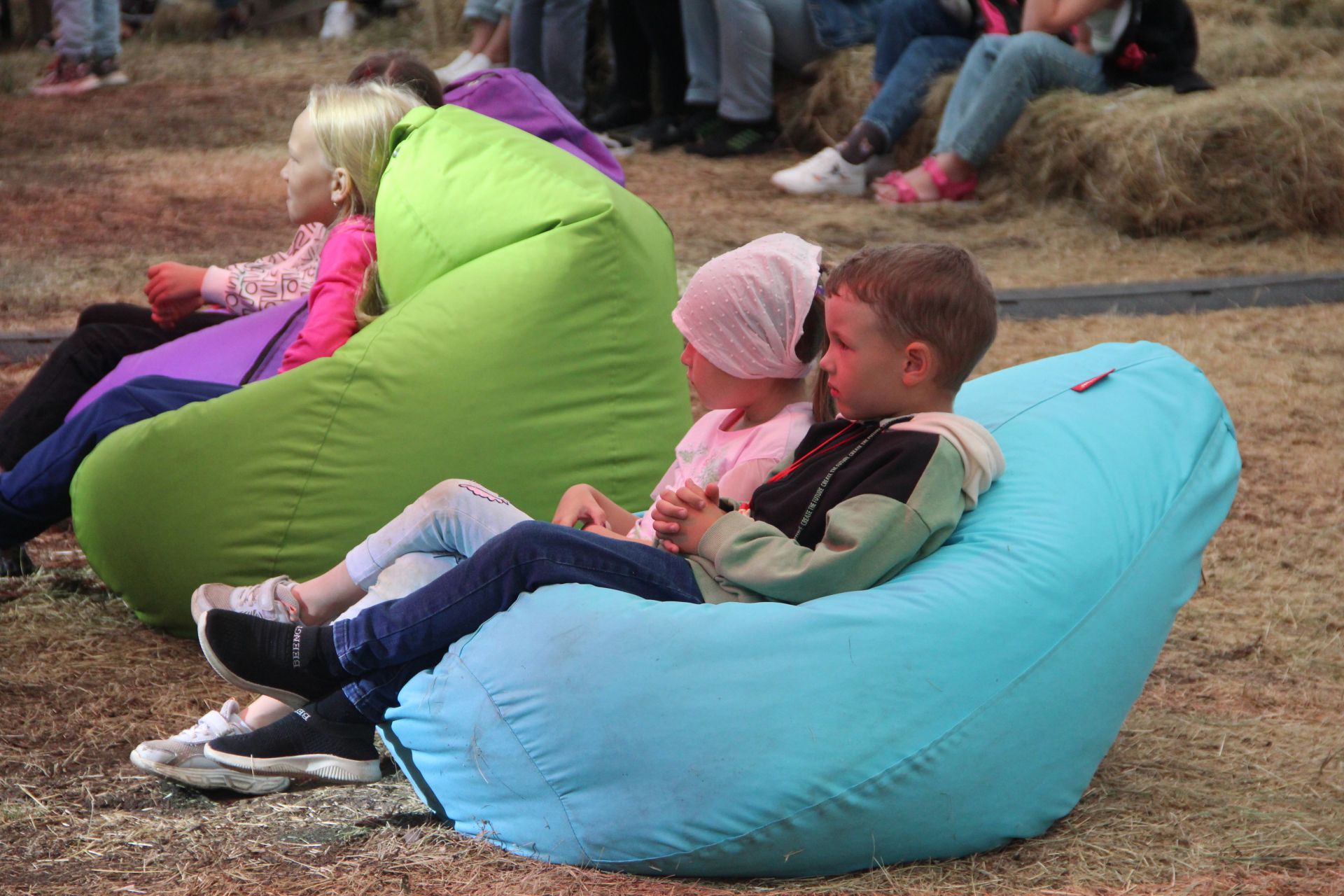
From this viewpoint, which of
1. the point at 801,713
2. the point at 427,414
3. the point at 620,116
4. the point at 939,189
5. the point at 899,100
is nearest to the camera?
the point at 801,713

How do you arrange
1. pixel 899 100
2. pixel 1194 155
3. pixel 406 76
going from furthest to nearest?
pixel 899 100 → pixel 1194 155 → pixel 406 76

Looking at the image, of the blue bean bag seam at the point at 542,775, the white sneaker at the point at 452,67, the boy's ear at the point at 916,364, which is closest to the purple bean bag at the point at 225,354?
the blue bean bag seam at the point at 542,775

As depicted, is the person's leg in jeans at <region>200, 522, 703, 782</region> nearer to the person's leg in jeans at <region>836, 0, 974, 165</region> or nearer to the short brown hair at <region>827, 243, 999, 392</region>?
the short brown hair at <region>827, 243, 999, 392</region>

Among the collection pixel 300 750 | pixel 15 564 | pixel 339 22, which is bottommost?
pixel 15 564

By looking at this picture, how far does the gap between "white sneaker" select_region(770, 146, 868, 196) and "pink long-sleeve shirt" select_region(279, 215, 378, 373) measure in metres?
3.93

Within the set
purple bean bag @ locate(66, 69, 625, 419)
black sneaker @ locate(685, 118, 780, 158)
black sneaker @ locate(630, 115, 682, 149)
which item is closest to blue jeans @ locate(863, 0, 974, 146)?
black sneaker @ locate(685, 118, 780, 158)

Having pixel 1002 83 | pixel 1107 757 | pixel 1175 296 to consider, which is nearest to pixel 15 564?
pixel 1107 757

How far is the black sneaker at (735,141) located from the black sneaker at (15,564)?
504 cm

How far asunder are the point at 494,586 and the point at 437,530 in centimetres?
28

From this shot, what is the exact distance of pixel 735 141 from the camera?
7.54 meters

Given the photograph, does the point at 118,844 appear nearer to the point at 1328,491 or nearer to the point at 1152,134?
the point at 1328,491

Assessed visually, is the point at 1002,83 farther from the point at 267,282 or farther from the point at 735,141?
the point at 267,282

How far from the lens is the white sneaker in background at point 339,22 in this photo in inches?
409

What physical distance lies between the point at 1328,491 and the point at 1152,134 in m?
2.61
